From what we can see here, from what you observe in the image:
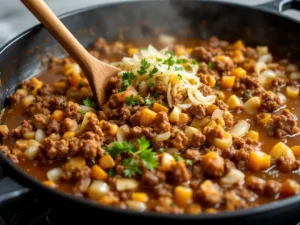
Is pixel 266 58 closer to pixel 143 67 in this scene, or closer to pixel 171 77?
pixel 171 77

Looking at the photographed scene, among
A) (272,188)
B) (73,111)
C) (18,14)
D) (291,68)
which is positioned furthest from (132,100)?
(18,14)

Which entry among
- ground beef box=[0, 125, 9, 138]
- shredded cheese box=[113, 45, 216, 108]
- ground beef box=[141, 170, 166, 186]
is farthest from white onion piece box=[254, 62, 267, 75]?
ground beef box=[0, 125, 9, 138]

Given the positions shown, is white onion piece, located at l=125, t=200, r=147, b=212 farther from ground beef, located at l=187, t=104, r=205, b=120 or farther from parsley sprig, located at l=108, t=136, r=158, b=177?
ground beef, located at l=187, t=104, r=205, b=120

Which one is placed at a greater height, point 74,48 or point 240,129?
point 74,48

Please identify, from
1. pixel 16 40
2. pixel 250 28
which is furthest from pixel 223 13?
pixel 16 40

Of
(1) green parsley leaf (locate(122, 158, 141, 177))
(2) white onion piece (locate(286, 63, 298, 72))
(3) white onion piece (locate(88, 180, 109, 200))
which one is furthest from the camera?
(2) white onion piece (locate(286, 63, 298, 72))

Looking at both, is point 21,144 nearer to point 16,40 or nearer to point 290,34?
point 16,40

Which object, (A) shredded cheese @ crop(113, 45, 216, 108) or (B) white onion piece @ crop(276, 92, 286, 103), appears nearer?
(A) shredded cheese @ crop(113, 45, 216, 108)
